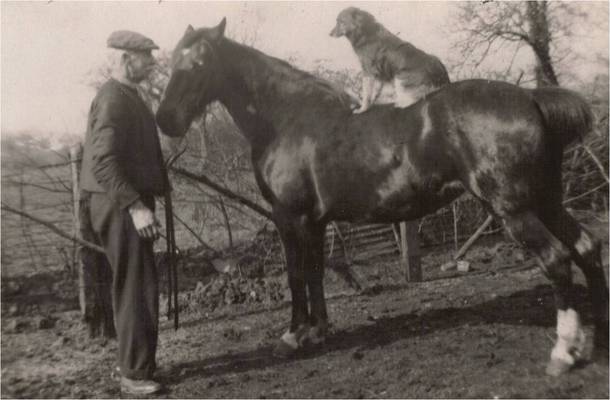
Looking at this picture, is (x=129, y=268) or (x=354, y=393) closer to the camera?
(x=354, y=393)

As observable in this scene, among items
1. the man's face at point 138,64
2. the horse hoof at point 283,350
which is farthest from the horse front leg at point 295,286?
the man's face at point 138,64

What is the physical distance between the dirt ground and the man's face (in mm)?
2282

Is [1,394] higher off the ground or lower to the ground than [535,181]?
lower

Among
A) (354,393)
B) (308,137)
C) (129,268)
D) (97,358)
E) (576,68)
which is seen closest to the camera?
(354,393)

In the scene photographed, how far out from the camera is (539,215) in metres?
3.88

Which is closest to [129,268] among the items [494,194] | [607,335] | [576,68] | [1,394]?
[1,394]

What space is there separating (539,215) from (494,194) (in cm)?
47

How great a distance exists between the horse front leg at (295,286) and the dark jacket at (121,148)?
1.10 meters

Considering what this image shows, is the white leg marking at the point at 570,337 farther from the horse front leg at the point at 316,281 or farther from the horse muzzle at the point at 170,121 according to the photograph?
the horse muzzle at the point at 170,121

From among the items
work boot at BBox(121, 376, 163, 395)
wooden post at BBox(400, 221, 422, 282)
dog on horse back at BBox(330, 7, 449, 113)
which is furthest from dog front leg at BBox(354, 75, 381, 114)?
wooden post at BBox(400, 221, 422, 282)

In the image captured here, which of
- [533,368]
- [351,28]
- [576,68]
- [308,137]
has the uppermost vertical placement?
[576,68]

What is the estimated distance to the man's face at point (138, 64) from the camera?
3.96 m

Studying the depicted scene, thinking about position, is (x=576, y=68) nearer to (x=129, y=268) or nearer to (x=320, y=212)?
(x=320, y=212)

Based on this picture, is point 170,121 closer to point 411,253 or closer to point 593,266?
point 593,266
